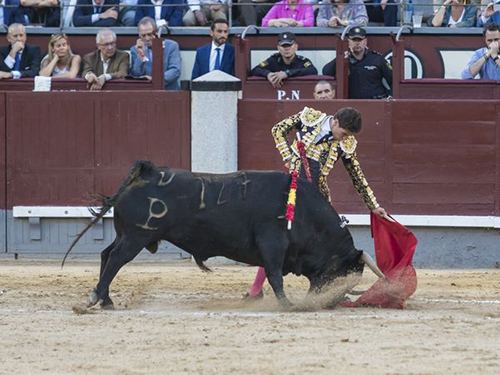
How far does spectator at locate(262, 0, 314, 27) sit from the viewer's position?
12.0 metres

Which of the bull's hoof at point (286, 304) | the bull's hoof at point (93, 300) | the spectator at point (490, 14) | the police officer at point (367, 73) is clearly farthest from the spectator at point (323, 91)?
the bull's hoof at point (93, 300)

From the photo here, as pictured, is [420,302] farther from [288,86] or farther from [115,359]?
[288,86]

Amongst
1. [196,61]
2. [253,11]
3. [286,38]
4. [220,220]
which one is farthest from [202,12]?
[220,220]

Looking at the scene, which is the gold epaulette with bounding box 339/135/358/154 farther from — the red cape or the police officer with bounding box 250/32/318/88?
the police officer with bounding box 250/32/318/88

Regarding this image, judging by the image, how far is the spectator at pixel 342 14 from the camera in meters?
11.8

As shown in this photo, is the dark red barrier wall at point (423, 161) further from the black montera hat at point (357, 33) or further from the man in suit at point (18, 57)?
the man in suit at point (18, 57)

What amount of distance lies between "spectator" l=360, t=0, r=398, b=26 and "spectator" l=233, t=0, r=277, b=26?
93 centimetres

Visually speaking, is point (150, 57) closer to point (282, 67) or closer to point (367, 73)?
point (282, 67)

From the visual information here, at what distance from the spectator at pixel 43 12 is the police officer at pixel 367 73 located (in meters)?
2.80

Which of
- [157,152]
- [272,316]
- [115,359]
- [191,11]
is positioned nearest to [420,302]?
[272,316]

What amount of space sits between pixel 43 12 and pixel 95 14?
52cm

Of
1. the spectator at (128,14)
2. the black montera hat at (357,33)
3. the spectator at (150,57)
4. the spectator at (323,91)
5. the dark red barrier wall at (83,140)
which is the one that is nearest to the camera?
the spectator at (323,91)

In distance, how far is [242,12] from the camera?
12.3 metres

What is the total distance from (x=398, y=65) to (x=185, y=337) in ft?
16.5
